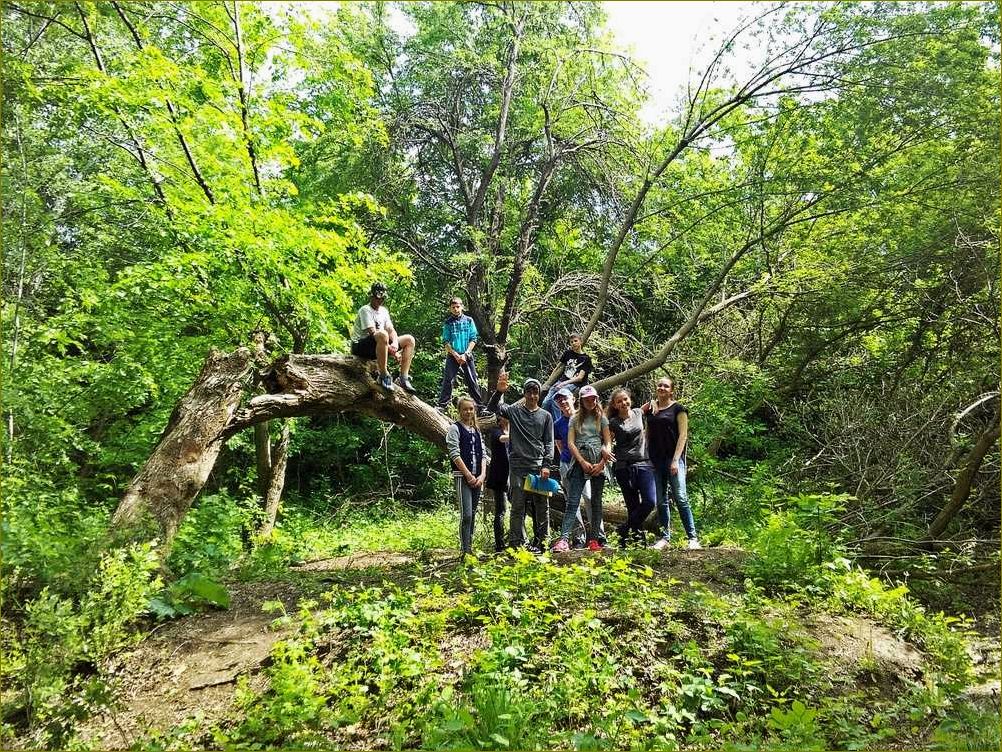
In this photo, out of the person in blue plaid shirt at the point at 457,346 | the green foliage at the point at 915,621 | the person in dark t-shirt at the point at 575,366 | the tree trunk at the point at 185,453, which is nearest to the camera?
the green foliage at the point at 915,621

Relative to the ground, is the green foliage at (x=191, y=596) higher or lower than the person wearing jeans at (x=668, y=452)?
lower

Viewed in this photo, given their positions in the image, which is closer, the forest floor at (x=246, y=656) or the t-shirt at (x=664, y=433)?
the forest floor at (x=246, y=656)

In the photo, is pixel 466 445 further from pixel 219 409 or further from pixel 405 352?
pixel 219 409

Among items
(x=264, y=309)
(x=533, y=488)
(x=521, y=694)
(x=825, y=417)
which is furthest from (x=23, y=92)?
(x=825, y=417)

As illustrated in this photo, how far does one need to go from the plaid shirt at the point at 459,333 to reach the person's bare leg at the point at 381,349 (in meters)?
1.40

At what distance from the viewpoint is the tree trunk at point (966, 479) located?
570 centimetres

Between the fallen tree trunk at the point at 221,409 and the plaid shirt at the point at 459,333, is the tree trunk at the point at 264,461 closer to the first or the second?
the fallen tree trunk at the point at 221,409

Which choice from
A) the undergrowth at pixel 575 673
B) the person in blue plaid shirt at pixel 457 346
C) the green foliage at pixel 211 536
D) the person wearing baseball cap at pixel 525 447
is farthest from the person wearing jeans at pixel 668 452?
the green foliage at pixel 211 536

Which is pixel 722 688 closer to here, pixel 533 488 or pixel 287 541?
pixel 533 488

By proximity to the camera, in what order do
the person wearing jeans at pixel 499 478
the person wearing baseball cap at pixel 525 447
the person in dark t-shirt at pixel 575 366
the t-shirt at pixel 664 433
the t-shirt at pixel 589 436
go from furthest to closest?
1. the person in dark t-shirt at pixel 575 366
2. the person wearing jeans at pixel 499 478
3. the t-shirt at pixel 664 433
4. the t-shirt at pixel 589 436
5. the person wearing baseball cap at pixel 525 447

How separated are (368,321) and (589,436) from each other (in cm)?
276

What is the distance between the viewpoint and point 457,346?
26.3ft

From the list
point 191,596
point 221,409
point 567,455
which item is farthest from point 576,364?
point 191,596

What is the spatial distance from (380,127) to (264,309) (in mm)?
3821
